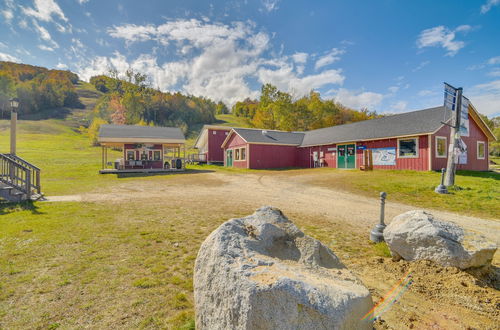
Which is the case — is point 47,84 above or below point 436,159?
above

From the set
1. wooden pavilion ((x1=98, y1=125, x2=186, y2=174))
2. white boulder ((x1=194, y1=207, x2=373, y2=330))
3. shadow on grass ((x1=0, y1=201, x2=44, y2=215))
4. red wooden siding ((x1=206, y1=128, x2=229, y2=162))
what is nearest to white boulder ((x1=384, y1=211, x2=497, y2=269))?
white boulder ((x1=194, y1=207, x2=373, y2=330))

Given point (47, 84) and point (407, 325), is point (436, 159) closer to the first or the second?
point (407, 325)

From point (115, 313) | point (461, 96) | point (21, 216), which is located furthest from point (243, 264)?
point (461, 96)

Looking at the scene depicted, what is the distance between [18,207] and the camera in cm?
792

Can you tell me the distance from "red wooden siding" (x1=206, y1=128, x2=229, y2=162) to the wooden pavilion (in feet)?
26.9

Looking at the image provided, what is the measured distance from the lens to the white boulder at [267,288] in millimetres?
1722

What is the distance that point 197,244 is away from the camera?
4867mm

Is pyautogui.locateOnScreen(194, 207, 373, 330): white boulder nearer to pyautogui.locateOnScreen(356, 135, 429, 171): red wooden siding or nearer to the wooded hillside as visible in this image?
pyautogui.locateOnScreen(356, 135, 429, 171): red wooden siding

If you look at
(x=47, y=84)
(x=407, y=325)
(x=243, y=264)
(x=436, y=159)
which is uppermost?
(x=47, y=84)

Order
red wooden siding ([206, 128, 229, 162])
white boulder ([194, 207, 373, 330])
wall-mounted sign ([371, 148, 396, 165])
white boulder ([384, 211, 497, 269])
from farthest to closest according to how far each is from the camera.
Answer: red wooden siding ([206, 128, 229, 162]) < wall-mounted sign ([371, 148, 396, 165]) < white boulder ([384, 211, 497, 269]) < white boulder ([194, 207, 373, 330])

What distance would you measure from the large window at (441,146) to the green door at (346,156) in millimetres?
6109

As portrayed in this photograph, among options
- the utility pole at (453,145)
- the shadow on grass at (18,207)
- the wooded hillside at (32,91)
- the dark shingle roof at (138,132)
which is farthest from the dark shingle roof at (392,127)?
the wooded hillside at (32,91)

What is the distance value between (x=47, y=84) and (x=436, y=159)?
119 m

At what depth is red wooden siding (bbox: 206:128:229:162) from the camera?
3509 cm
